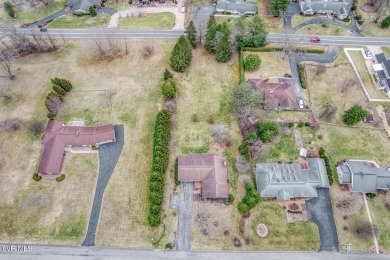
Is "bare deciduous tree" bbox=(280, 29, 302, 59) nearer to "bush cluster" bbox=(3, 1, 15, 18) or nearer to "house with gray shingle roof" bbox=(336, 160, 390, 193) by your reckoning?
"house with gray shingle roof" bbox=(336, 160, 390, 193)

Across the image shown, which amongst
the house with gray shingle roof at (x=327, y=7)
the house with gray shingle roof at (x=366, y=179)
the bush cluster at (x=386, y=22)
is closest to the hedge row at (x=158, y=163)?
the house with gray shingle roof at (x=366, y=179)

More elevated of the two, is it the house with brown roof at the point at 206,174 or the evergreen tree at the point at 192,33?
the evergreen tree at the point at 192,33

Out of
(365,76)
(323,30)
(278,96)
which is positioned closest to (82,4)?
(278,96)

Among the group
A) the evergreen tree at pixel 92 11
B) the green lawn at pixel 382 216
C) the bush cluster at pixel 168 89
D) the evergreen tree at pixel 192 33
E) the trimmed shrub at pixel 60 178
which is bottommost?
the green lawn at pixel 382 216

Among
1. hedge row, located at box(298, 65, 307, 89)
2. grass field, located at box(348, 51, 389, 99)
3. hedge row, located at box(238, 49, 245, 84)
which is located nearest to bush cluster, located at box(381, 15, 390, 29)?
grass field, located at box(348, 51, 389, 99)

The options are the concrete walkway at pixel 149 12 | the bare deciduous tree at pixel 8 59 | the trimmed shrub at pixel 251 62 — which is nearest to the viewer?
the bare deciduous tree at pixel 8 59

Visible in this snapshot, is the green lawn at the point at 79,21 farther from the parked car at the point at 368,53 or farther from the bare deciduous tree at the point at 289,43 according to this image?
the parked car at the point at 368,53
